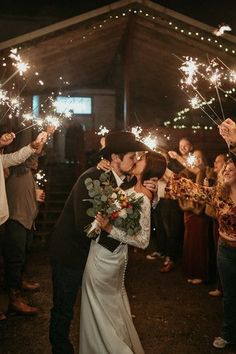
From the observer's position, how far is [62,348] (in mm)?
3850

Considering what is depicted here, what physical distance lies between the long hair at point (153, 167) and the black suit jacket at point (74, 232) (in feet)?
1.44

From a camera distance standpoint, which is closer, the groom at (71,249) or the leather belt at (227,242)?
the groom at (71,249)

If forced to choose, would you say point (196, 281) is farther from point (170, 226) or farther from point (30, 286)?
point (30, 286)

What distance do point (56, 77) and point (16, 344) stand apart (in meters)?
10.5

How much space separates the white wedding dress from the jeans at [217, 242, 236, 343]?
5.03ft

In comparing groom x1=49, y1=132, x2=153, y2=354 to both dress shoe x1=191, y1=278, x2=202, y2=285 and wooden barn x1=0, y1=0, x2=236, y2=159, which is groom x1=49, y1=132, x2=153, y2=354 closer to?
dress shoe x1=191, y1=278, x2=202, y2=285

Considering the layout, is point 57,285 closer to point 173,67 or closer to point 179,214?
point 179,214

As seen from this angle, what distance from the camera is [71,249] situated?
3.86 metres

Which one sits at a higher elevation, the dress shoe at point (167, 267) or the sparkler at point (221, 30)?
the sparkler at point (221, 30)

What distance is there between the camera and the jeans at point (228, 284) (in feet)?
15.5

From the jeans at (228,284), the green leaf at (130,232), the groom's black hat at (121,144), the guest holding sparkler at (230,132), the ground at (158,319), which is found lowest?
the ground at (158,319)

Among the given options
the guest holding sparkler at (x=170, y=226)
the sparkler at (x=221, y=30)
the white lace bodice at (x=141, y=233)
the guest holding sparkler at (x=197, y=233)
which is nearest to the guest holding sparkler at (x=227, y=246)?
the white lace bodice at (x=141, y=233)

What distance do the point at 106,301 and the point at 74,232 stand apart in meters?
0.74

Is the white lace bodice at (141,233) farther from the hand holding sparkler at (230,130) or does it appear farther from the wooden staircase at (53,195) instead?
the wooden staircase at (53,195)
